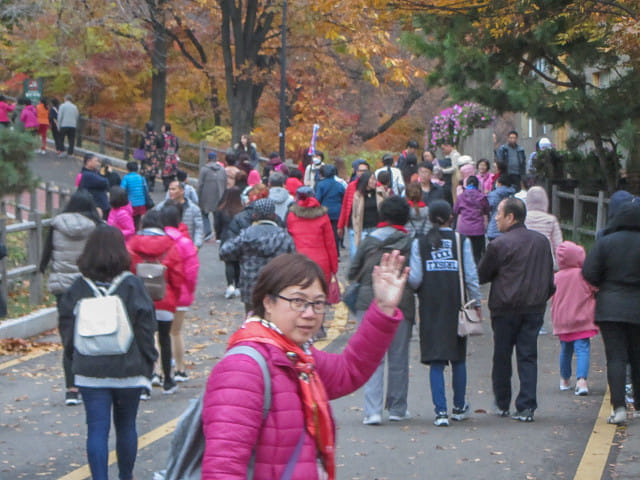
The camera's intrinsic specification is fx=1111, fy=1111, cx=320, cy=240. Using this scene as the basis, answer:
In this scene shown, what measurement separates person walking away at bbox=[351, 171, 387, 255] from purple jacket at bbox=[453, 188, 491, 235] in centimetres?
146

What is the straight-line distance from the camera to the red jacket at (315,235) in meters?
12.4

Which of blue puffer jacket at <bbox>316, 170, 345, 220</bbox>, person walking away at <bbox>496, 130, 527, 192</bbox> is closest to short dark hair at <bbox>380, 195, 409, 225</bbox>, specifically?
blue puffer jacket at <bbox>316, 170, 345, 220</bbox>

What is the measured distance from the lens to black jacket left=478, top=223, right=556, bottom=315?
8.89 metres

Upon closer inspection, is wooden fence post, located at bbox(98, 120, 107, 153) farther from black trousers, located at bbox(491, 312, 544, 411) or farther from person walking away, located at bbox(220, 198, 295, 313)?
black trousers, located at bbox(491, 312, 544, 411)

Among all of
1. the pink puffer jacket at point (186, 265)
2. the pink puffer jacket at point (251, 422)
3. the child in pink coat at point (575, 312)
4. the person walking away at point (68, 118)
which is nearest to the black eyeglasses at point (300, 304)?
the pink puffer jacket at point (251, 422)

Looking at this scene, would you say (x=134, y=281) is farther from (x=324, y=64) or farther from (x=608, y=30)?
(x=324, y=64)

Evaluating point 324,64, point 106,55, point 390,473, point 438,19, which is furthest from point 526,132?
point 390,473

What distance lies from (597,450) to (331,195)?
1105cm

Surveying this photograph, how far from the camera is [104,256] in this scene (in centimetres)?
674

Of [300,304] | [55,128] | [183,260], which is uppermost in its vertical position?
[55,128]

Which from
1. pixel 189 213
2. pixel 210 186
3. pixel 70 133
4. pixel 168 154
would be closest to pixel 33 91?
pixel 70 133

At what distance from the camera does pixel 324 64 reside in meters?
37.1

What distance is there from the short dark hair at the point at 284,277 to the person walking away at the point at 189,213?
9935 millimetres

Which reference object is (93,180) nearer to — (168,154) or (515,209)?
(168,154)
